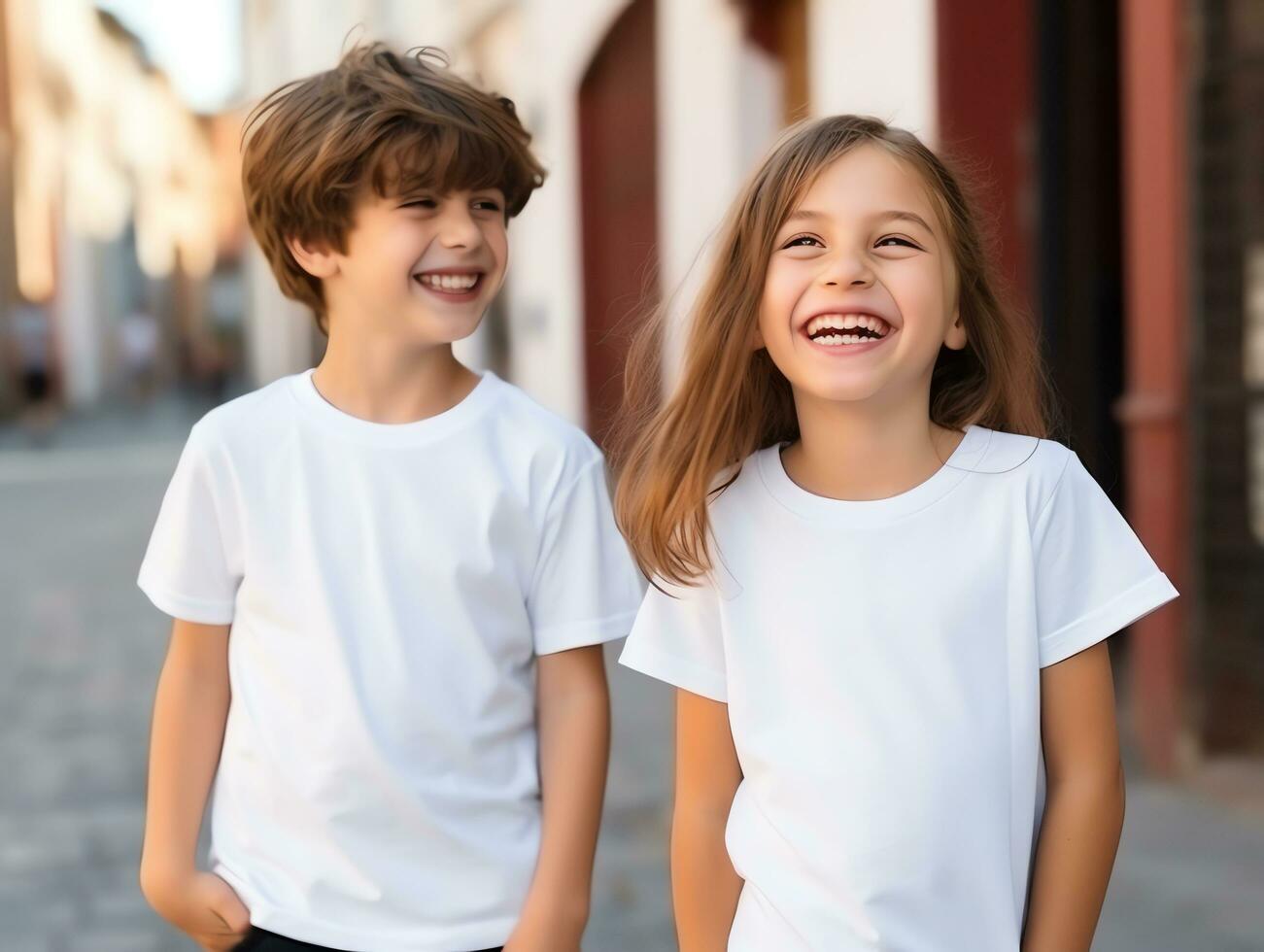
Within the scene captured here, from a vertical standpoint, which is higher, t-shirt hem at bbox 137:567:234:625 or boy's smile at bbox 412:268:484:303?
boy's smile at bbox 412:268:484:303

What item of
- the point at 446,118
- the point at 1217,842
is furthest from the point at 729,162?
the point at 446,118

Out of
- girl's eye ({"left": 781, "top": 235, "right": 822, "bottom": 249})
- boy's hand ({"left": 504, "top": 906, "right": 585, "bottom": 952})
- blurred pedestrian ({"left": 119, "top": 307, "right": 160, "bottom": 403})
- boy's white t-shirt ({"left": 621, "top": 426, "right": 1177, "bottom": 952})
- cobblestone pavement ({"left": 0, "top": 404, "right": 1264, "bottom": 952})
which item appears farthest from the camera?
blurred pedestrian ({"left": 119, "top": 307, "right": 160, "bottom": 403})

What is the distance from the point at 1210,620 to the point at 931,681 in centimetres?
367

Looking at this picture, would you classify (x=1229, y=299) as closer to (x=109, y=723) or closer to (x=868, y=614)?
(x=868, y=614)

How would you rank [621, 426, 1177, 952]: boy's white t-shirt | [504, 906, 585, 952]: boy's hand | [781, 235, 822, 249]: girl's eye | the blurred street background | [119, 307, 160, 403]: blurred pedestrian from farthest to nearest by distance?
1. [119, 307, 160, 403]: blurred pedestrian
2. the blurred street background
3. [504, 906, 585, 952]: boy's hand
4. [781, 235, 822, 249]: girl's eye
5. [621, 426, 1177, 952]: boy's white t-shirt

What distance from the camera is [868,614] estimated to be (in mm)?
1661

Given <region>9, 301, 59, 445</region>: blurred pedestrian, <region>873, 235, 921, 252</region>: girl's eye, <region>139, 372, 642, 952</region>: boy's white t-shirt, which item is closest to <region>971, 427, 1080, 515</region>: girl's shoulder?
<region>873, 235, 921, 252</region>: girl's eye

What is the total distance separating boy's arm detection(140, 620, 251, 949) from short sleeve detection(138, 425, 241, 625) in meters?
0.03

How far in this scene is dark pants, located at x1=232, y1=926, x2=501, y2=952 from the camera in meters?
1.92

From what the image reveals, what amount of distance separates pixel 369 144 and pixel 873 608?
810 millimetres

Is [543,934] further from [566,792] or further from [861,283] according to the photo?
[861,283]

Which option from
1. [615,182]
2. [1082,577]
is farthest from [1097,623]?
[615,182]

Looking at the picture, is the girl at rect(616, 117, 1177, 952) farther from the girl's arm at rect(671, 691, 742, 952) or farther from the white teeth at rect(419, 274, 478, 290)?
the white teeth at rect(419, 274, 478, 290)

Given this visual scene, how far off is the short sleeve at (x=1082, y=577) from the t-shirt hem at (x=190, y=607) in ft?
3.14
